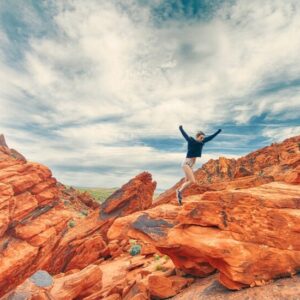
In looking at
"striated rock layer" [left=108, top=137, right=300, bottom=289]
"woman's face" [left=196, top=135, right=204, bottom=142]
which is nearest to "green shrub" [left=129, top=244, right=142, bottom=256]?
"striated rock layer" [left=108, top=137, right=300, bottom=289]

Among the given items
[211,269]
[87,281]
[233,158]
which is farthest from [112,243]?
[233,158]

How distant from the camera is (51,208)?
4250 cm

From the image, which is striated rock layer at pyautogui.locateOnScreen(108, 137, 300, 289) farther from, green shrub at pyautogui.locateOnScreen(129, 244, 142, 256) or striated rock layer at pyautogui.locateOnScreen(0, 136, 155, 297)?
striated rock layer at pyautogui.locateOnScreen(0, 136, 155, 297)

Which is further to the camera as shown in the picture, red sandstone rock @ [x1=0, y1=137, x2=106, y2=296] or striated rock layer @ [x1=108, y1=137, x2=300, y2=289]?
red sandstone rock @ [x1=0, y1=137, x2=106, y2=296]

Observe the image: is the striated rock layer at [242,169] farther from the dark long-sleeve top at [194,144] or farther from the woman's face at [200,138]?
the woman's face at [200,138]

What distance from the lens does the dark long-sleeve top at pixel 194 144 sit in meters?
16.1

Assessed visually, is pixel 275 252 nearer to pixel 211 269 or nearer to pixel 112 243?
pixel 211 269

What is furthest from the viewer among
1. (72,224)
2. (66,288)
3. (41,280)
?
(72,224)

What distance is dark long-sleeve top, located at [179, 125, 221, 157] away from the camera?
1612 centimetres

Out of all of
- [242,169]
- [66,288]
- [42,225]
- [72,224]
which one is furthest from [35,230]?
[242,169]

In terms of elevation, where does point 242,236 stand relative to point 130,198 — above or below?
below

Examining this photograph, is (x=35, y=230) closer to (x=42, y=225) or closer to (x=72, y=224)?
(x=42, y=225)

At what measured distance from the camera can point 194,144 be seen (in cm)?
1617

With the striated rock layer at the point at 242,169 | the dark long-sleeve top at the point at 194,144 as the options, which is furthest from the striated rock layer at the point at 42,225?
the dark long-sleeve top at the point at 194,144
